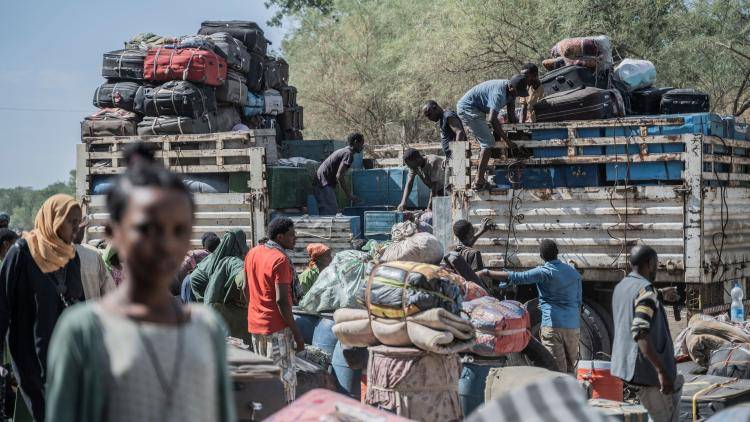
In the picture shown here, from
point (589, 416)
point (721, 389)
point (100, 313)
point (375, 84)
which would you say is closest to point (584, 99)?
point (721, 389)

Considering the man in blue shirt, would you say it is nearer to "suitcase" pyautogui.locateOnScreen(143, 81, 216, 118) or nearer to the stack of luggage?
"suitcase" pyautogui.locateOnScreen(143, 81, 216, 118)

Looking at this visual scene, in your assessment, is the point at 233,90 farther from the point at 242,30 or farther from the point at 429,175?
the point at 429,175

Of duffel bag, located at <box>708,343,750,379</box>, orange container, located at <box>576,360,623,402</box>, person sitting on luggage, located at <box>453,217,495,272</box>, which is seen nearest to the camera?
orange container, located at <box>576,360,623,402</box>

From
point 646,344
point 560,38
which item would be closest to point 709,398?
point 646,344

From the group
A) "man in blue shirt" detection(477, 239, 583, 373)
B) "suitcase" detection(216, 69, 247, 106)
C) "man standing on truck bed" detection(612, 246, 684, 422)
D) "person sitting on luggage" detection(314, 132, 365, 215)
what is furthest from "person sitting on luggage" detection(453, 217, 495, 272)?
"suitcase" detection(216, 69, 247, 106)

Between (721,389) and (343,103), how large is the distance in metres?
21.8

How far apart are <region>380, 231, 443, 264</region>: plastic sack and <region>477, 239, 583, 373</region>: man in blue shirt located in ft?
5.84

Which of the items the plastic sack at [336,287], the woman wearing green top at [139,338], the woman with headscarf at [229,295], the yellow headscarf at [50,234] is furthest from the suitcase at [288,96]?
the woman wearing green top at [139,338]

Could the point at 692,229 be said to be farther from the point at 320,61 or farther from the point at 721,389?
the point at 320,61

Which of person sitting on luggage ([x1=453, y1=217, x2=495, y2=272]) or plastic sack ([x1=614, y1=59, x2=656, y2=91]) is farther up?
plastic sack ([x1=614, y1=59, x2=656, y2=91])

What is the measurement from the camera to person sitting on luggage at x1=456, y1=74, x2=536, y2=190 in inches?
371

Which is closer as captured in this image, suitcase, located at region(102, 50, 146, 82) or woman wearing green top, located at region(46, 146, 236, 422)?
woman wearing green top, located at region(46, 146, 236, 422)

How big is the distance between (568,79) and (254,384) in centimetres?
585

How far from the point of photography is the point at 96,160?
1155 centimetres
